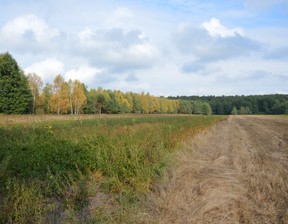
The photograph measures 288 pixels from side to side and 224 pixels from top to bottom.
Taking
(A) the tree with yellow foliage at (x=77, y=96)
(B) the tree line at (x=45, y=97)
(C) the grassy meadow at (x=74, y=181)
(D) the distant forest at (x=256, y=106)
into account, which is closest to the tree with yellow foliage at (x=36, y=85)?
(B) the tree line at (x=45, y=97)

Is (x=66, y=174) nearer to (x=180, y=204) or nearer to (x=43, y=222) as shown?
(x=43, y=222)

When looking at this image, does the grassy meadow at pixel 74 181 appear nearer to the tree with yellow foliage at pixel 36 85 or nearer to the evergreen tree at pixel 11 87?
the evergreen tree at pixel 11 87

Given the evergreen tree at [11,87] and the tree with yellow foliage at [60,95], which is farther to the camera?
the tree with yellow foliage at [60,95]

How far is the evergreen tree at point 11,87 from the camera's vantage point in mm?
32062

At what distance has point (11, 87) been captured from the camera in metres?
32.7

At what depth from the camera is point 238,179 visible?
16.9 ft

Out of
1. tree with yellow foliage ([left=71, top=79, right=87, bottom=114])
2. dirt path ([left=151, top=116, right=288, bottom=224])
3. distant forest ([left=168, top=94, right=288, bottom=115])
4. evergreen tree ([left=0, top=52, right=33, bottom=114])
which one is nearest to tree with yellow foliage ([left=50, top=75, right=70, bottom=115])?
tree with yellow foliage ([left=71, top=79, right=87, bottom=114])

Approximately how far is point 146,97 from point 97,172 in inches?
3040

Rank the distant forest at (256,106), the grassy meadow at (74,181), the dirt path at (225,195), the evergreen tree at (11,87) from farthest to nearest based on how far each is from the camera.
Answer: the distant forest at (256,106), the evergreen tree at (11,87), the dirt path at (225,195), the grassy meadow at (74,181)

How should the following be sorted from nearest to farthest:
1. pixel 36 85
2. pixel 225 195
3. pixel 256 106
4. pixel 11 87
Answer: pixel 225 195, pixel 11 87, pixel 36 85, pixel 256 106

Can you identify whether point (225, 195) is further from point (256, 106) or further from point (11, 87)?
point (256, 106)

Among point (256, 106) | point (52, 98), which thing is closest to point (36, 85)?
point (52, 98)

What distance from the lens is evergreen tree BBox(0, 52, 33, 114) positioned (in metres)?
32.1

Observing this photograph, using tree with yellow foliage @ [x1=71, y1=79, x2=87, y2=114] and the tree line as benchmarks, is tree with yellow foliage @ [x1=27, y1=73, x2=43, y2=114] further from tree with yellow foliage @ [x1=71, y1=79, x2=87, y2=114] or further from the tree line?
tree with yellow foliage @ [x1=71, y1=79, x2=87, y2=114]
